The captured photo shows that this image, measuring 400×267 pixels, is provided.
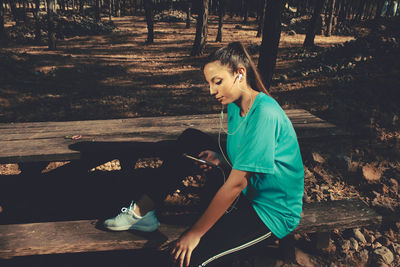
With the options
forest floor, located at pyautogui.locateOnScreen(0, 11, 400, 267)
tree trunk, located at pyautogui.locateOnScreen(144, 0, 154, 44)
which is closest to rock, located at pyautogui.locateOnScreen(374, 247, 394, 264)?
forest floor, located at pyautogui.locateOnScreen(0, 11, 400, 267)

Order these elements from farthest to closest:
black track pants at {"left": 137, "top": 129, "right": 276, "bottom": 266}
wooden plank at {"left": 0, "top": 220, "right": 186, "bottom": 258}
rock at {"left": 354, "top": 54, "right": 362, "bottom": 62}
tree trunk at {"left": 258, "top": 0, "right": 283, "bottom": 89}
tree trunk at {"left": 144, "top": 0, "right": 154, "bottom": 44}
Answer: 1. tree trunk at {"left": 144, "top": 0, "right": 154, "bottom": 44}
2. rock at {"left": 354, "top": 54, "right": 362, "bottom": 62}
3. tree trunk at {"left": 258, "top": 0, "right": 283, "bottom": 89}
4. wooden plank at {"left": 0, "top": 220, "right": 186, "bottom": 258}
5. black track pants at {"left": 137, "top": 129, "right": 276, "bottom": 266}

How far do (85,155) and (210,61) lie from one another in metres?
1.43

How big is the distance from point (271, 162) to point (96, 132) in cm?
201

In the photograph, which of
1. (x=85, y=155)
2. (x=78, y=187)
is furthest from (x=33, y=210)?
(x=85, y=155)

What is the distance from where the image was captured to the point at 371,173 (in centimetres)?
378

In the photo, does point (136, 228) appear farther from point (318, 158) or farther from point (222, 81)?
point (318, 158)

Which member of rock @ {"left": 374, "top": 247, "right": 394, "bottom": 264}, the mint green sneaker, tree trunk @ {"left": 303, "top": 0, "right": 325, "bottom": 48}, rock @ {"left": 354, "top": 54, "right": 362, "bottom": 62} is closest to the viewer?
the mint green sneaker

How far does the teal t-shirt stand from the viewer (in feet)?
4.95

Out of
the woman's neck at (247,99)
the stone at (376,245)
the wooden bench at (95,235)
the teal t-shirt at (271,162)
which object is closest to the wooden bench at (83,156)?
the wooden bench at (95,235)

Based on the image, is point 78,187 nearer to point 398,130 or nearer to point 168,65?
point 398,130

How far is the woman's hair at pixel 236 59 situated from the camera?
5.63 feet

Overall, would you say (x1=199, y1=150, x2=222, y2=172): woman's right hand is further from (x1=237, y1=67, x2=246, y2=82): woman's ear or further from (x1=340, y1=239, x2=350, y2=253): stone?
(x1=340, y1=239, x2=350, y2=253): stone

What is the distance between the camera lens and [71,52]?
1541cm

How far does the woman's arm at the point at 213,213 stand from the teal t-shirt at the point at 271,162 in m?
0.07
